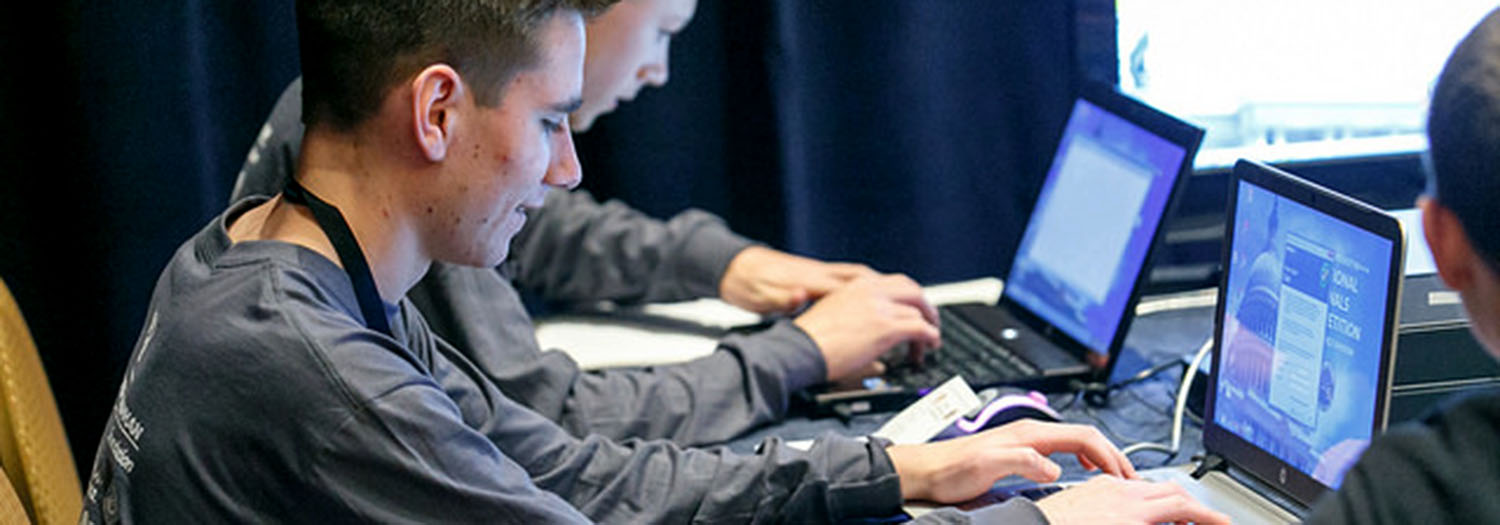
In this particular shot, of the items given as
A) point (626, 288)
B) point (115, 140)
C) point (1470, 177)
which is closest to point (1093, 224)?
point (626, 288)

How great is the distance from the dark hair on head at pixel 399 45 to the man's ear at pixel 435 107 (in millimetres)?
16

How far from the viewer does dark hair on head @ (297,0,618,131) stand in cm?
141

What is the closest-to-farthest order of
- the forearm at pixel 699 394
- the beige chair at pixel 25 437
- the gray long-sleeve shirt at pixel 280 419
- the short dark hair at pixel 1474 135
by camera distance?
the short dark hair at pixel 1474 135 < the gray long-sleeve shirt at pixel 280 419 < the beige chair at pixel 25 437 < the forearm at pixel 699 394

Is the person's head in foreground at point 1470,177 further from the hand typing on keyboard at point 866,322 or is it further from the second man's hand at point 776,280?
the second man's hand at point 776,280

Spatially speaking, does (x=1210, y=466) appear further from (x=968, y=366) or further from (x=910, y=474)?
(x=968, y=366)

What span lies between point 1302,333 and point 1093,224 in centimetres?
60

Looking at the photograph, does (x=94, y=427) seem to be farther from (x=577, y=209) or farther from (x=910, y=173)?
(x=910, y=173)

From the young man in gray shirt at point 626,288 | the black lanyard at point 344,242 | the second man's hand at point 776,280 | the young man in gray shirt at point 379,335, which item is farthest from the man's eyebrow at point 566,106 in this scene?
the second man's hand at point 776,280

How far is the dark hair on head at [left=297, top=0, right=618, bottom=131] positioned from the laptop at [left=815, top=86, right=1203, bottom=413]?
0.75 m

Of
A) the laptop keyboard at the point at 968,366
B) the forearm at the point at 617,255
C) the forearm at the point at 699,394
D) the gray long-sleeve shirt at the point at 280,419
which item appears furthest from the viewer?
the forearm at the point at 617,255

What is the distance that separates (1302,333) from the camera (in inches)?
60.4

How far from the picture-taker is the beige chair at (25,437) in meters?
1.77

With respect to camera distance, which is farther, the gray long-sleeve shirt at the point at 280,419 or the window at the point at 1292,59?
the window at the point at 1292,59

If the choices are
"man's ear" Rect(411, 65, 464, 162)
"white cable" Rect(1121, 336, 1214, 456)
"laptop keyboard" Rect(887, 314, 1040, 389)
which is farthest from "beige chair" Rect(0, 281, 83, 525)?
"white cable" Rect(1121, 336, 1214, 456)
